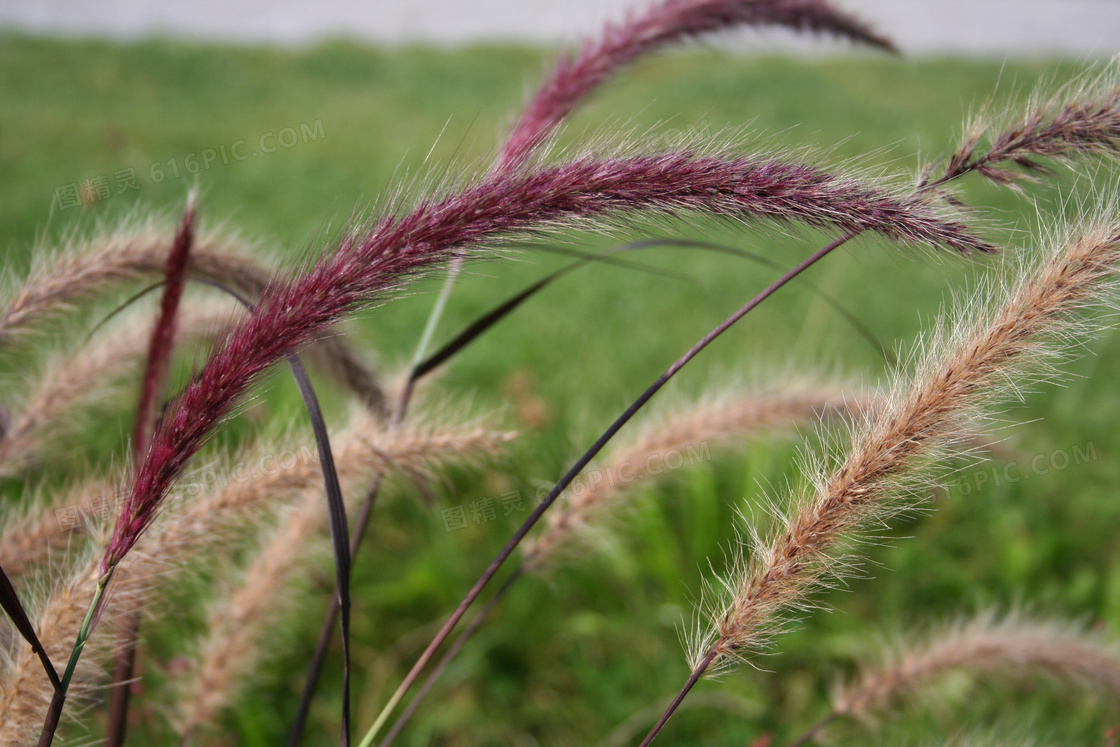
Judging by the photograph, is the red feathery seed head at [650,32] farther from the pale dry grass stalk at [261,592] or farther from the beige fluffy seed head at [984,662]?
the beige fluffy seed head at [984,662]

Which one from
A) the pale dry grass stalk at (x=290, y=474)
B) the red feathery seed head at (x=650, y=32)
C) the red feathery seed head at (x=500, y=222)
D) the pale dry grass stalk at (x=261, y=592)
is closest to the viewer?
the red feathery seed head at (x=500, y=222)

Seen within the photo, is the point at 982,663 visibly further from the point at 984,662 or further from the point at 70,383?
the point at 70,383

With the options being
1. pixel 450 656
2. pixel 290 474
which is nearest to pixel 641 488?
pixel 450 656

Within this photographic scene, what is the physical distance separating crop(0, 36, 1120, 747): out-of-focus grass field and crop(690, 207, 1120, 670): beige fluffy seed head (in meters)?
0.06

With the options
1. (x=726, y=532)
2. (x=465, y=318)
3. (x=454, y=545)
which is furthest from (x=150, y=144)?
(x=726, y=532)

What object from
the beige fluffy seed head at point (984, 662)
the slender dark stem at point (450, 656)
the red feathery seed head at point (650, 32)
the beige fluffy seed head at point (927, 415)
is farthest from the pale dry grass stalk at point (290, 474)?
the beige fluffy seed head at point (984, 662)

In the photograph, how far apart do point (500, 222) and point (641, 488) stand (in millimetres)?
518

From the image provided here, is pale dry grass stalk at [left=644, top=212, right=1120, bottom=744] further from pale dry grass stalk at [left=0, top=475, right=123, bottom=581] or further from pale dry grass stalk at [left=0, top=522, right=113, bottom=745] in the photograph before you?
pale dry grass stalk at [left=0, top=475, right=123, bottom=581]

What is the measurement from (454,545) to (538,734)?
421 millimetres

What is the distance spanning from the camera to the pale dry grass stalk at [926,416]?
55 centimetres

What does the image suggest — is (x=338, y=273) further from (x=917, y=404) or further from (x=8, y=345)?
(x=8, y=345)

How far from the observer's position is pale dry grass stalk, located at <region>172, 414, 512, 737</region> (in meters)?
0.82

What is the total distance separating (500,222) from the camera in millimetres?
539

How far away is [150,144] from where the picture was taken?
395cm
